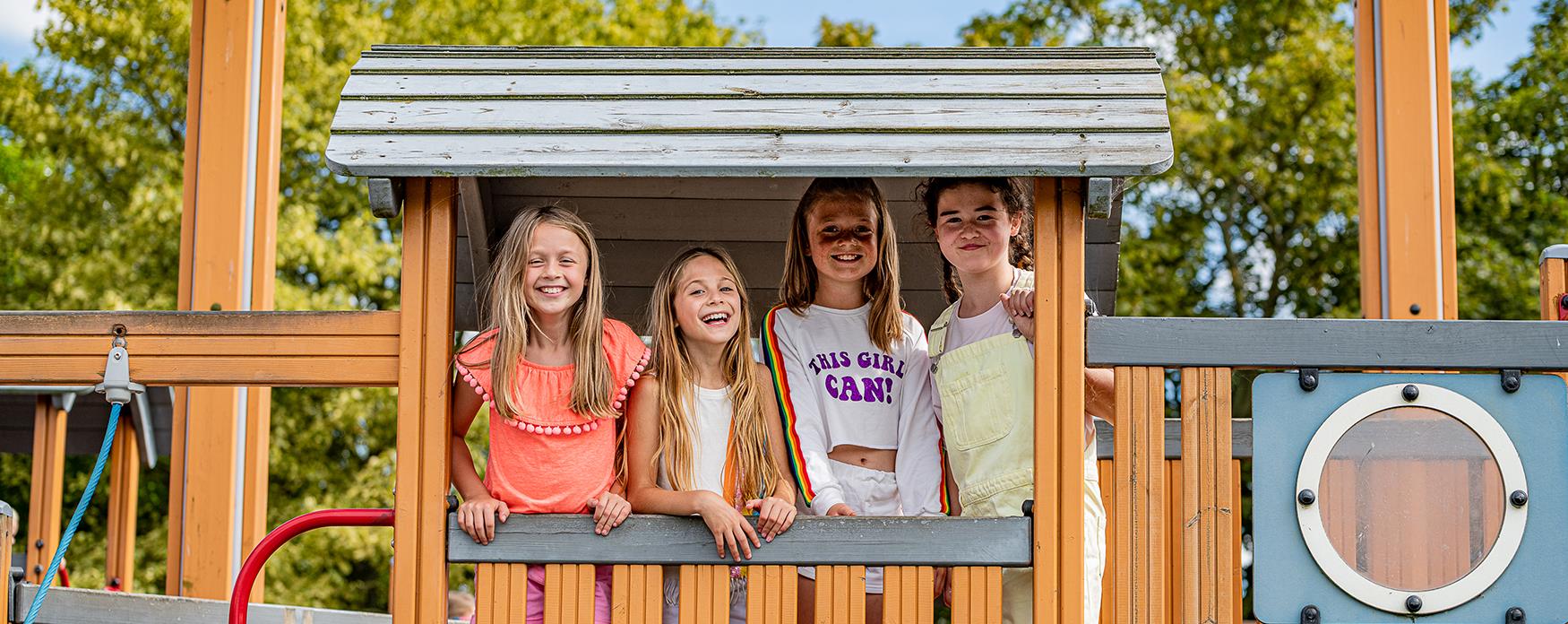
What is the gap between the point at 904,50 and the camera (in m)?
3.85

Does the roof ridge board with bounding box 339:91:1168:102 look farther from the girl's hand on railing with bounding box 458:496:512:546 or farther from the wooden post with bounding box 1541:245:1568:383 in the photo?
the wooden post with bounding box 1541:245:1568:383

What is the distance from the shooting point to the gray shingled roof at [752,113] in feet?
11.5

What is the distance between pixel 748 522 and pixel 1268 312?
14535 millimetres

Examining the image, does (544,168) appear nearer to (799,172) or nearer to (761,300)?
(799,172)

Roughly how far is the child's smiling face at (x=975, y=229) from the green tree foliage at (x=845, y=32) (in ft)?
43.7

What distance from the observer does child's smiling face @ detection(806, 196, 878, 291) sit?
419 centimetres

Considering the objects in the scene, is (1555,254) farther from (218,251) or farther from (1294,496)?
(218,251)

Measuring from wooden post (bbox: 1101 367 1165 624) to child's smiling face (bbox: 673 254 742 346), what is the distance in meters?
0.99

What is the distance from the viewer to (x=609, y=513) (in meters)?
3.58

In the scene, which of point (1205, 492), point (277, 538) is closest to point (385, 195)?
point (277, 538)

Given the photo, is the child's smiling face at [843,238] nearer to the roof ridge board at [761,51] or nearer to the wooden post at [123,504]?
the roof ridge board at [761,51]

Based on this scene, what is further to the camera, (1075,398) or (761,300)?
(761,300)

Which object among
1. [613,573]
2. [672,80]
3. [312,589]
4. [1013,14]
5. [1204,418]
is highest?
[1013,14]

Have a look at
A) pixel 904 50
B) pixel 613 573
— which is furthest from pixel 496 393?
pixel 904 50
